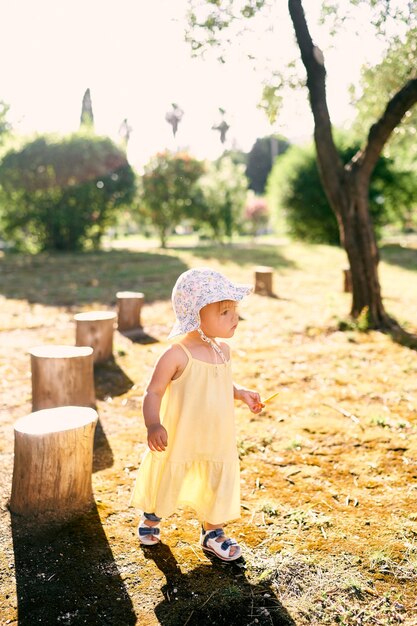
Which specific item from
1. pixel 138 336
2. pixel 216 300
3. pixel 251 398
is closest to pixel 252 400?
pixel 251 398

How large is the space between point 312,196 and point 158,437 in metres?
21.5

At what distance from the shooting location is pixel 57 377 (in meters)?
5.08

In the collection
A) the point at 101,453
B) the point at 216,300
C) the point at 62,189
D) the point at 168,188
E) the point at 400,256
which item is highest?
the point at 168,188

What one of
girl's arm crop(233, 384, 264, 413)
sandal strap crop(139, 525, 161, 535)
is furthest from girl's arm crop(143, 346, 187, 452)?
sandal strap crop(139, 525, 161, 535)

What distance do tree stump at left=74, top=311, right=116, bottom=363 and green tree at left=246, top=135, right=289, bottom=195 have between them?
A: 59342mm

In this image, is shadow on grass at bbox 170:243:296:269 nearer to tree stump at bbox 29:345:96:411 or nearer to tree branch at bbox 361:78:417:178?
tree branch at bbox 361:78:417:178

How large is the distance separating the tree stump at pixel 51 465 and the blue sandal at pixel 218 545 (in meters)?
0.91

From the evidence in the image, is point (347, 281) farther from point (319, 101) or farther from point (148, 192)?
point (148, 192)

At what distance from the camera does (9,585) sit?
9.04 ft

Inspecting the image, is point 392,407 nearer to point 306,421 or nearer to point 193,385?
point 306,421

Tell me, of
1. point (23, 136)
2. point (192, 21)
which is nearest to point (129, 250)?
point (23, 136)

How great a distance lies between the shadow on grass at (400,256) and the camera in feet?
57.3

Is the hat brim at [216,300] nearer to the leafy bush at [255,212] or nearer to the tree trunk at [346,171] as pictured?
the tree trunk at [346,171]

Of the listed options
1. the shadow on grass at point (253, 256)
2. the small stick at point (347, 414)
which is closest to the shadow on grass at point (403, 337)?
the small stick at point (347, 414)
